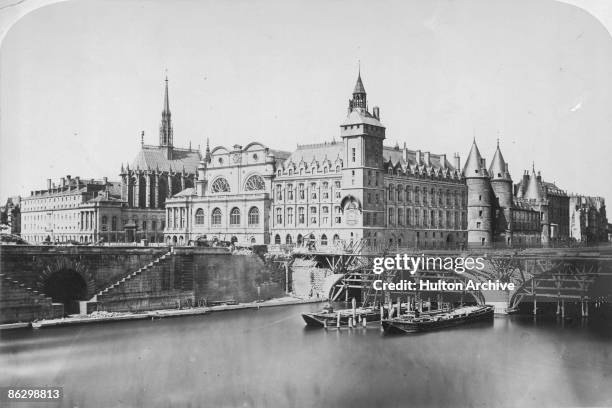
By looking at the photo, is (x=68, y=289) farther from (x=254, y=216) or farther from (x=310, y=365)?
(x=254, y=216)

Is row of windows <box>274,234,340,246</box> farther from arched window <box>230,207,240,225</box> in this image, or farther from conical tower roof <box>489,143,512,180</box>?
conical tower roof <box>489,143,512,180</box>

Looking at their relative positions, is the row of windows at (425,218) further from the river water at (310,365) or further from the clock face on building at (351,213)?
the river water at (310,365)

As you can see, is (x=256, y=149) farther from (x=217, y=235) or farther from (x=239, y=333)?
(x=239, y=333)

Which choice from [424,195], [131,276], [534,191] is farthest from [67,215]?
[534,191]

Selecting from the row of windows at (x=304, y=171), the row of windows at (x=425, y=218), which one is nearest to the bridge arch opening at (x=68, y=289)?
the row of windows at (x=425, y=218)

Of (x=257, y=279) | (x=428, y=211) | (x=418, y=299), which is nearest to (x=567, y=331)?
(x=418, y=299)
